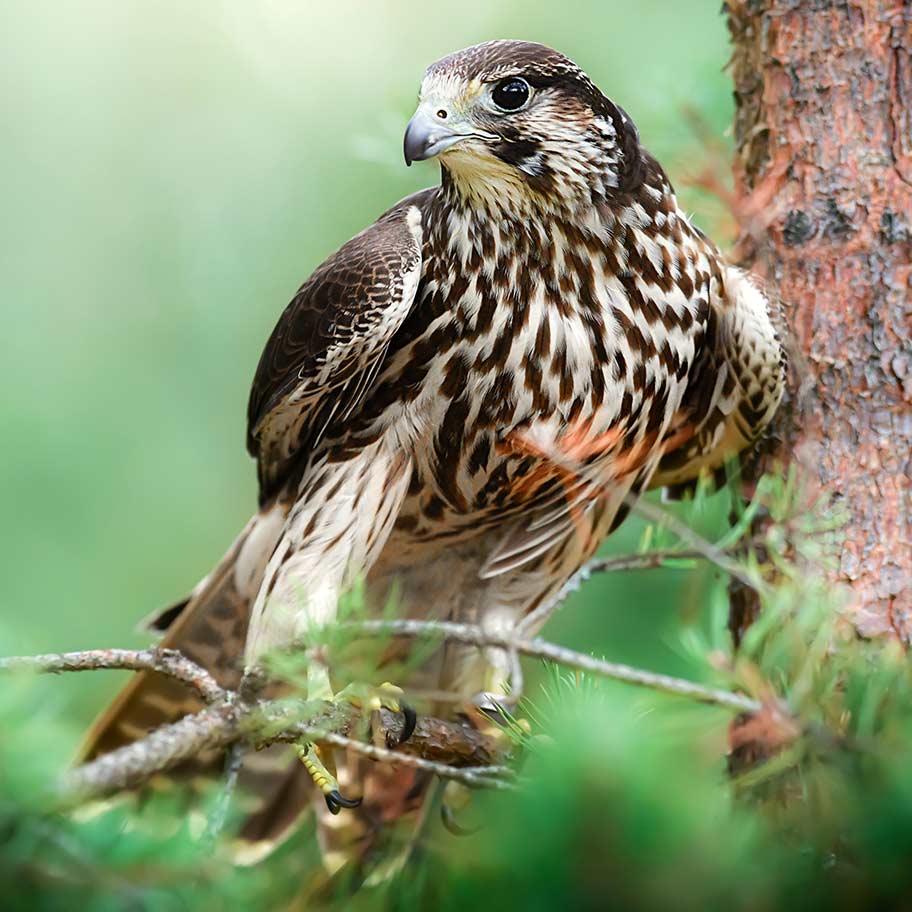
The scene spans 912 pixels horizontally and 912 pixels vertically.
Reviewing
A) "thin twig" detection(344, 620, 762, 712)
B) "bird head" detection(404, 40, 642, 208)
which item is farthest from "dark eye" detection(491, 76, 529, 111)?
"thin twig" detection(344, 620, 762, 712)

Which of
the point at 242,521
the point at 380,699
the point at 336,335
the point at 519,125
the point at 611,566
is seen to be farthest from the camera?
the point at 242,521

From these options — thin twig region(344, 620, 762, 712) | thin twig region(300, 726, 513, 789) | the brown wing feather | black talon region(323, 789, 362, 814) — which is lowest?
black talon region(323, 789, 362, 814)

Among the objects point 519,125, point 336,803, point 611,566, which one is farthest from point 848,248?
point 336,803

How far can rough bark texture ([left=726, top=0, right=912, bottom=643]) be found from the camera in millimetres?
2266

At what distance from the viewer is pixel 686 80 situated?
314cm

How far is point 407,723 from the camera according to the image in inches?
87.0

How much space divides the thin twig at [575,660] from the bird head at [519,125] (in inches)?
40.2

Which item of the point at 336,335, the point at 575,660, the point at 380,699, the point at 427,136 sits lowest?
the point at 380,699

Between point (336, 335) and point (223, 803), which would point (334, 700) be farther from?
point (336, 335)

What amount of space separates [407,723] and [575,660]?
35.5 inches

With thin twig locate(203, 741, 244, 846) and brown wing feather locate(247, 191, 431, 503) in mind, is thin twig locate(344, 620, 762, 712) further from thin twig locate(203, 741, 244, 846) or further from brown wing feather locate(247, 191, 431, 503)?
brown wing feather locate(247, 191, 431, 503)

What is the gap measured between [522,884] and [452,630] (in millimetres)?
655

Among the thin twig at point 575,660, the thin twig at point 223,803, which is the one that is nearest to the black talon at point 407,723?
the thin twig at point 223,803

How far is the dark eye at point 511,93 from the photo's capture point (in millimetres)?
2344
